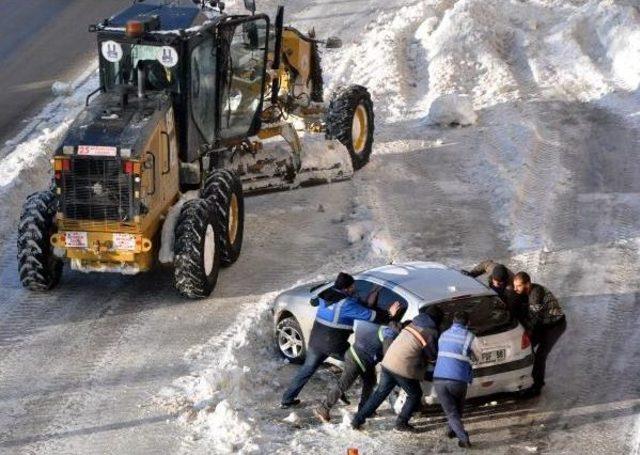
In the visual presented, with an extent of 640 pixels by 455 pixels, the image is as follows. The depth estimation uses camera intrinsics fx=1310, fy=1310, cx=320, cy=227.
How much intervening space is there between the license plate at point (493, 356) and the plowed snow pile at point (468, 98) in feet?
3.58

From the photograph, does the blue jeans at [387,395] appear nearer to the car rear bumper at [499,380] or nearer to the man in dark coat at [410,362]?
the man in dark coat at [410,362]

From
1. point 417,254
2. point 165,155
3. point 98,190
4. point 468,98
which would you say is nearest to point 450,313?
point 417,254

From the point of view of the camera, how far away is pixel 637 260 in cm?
1681

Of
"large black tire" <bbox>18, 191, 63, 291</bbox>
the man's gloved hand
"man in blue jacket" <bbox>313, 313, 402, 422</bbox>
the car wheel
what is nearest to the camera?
"man in blue jacket" <bbox>313, 313, 402, 422</bbox>

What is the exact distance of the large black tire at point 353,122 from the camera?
A: 67.1 feet

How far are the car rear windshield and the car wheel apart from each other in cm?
182

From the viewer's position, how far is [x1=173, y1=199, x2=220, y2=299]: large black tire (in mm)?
15109

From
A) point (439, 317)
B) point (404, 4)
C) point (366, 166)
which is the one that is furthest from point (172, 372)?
point (404, 4)

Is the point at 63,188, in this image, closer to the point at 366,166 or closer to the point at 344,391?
the point at 344,391

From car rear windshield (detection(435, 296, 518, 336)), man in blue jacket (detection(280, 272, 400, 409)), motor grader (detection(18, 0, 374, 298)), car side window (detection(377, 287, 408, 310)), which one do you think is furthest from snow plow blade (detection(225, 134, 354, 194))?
car rear windshield (detection(435, 296, 518, 336))

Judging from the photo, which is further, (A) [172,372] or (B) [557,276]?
(B) [557,276]

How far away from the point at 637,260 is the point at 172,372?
6.59m

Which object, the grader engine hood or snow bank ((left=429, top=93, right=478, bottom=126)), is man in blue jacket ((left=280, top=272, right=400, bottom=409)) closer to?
the grader engine hood

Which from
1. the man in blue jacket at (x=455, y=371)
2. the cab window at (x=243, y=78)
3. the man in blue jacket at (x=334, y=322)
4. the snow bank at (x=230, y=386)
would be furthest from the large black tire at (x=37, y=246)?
the man in blue jacket at (x=455, y=371)
